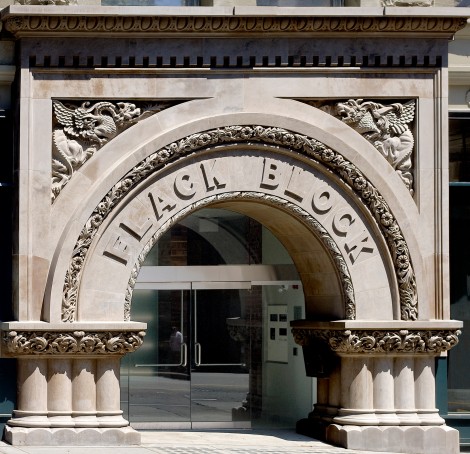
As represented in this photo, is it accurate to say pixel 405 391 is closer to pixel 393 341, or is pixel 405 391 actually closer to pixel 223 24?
pixel 393 341

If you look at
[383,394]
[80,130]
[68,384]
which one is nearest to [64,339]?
[68,384]

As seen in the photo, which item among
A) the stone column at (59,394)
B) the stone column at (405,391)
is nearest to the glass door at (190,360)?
the stone column at (59,394)

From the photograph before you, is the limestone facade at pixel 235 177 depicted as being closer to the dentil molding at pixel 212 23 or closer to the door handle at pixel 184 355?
the dentil molding at pixel 212 23

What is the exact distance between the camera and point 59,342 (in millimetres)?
20891

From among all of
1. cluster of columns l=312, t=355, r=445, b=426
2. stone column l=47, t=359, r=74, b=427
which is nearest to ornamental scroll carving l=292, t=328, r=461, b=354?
cluster of columns l=312, t=355, r=445, b=426

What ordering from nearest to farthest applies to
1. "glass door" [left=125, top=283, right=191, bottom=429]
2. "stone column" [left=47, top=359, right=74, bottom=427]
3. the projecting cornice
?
"stone column" [left=47, top=359, right=74, bottom=427] → the projecting cornice → "glass door" [left=125, top=283, right=191, bottom=429]

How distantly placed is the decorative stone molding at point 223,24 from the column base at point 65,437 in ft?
16.2

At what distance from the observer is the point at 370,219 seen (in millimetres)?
21984

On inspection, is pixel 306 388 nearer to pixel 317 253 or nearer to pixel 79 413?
pixel 317 253

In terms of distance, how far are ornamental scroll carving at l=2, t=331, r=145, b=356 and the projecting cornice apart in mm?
3757

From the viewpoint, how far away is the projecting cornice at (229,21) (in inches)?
832

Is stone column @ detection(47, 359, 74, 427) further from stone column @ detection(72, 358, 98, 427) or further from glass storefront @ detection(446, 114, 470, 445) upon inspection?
glass storefront @ detection(446, 114, 470, 445)

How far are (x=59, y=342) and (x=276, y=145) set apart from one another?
376 cm

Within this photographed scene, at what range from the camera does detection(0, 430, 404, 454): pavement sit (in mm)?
20656
